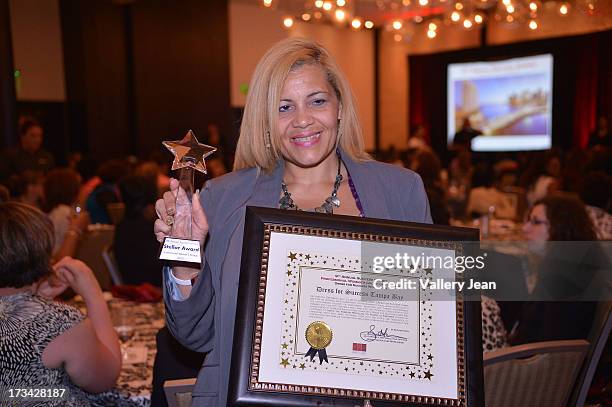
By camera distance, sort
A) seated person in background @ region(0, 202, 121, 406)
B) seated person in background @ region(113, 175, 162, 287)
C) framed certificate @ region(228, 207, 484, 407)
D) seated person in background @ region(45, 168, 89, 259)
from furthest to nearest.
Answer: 1. seated person in background @ region(45, 168, 89, 259)
2. seated person in background @ region(113, 175, 162, 287)
3. seated person in background @ region(0, 202, 121, 406)
4. framed certificate @ region(228, 207, 484, 407)

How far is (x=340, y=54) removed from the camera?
18.0m

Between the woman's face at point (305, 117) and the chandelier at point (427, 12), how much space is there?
4.66ft

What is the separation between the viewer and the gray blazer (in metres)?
1.69

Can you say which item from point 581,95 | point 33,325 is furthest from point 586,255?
point 581,95

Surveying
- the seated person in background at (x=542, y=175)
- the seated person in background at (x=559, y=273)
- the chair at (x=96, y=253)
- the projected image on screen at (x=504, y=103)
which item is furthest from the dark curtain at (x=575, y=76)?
the chair at (x=96, y=253)

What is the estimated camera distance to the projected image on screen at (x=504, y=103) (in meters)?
16.2

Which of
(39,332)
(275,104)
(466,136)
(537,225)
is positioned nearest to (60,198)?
(39,332)

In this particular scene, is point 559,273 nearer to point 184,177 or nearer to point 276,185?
point 276,185

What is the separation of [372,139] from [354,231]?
1831 centimetres

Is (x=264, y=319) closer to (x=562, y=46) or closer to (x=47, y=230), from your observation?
(x=47, y=230)

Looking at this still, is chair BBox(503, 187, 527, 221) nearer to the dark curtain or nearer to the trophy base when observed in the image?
the trophy base

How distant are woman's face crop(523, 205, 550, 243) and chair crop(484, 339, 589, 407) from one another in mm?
1275

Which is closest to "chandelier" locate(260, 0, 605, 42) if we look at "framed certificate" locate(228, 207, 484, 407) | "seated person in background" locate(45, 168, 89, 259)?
"framed certificate" locate(228, 207, 484, 407)
